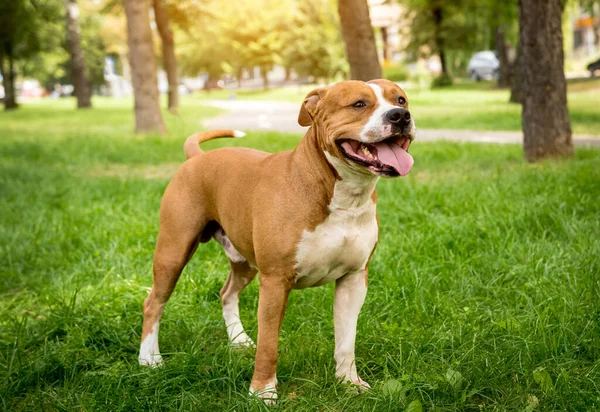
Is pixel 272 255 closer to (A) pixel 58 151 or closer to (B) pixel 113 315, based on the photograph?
(B) pixel 113 315

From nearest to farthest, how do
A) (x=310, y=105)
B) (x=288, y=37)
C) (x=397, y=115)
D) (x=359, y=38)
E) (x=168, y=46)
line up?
(x=397, y=115)
(x=310, y=105)
(x=359, y=38)
(x=168, y=46)
(x=288, y=37)

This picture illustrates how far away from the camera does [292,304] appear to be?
457cm

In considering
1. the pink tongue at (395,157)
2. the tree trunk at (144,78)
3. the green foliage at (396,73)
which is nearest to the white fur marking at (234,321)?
the pink tongue at (395,157)

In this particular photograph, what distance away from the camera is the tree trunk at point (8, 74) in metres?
33.5

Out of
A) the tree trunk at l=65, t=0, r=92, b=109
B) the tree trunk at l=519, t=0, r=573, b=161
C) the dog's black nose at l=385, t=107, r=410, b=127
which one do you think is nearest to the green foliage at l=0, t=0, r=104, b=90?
the tree trunk at l=65, t=0, r=92, b=109

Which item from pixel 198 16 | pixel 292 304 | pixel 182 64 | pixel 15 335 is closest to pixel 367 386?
pixel 292 304

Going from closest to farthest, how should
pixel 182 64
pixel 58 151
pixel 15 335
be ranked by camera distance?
pixel 15 335 → pixel 58 151 → pixel 182 64

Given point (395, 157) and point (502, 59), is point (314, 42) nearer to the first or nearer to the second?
point (502, 59)

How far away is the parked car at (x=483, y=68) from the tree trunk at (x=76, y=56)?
23.0 meters

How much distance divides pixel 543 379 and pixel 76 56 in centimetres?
3248

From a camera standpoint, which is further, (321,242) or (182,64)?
(182,64)

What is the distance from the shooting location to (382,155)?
10.2 feet

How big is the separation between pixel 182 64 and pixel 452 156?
60037mm

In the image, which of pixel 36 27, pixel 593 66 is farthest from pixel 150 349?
pixel 593 66
